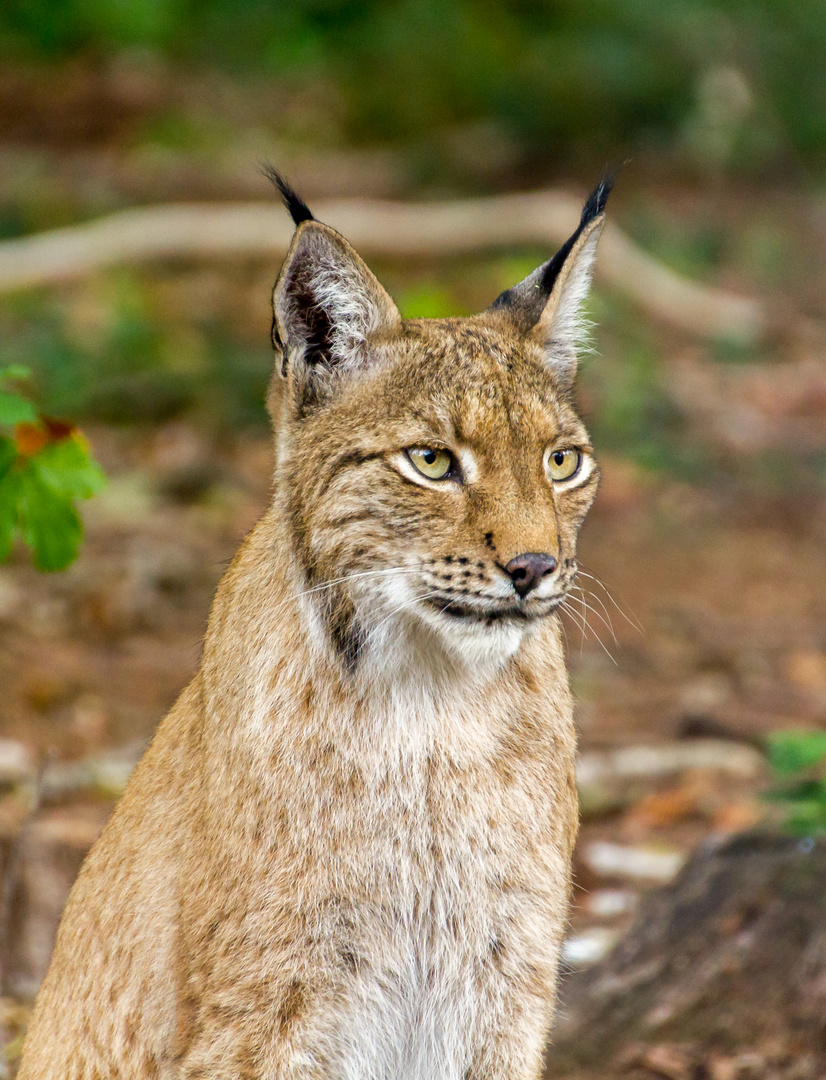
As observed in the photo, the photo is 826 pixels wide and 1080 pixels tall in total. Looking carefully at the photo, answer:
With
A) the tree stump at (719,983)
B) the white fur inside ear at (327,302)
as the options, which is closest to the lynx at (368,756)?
the white fur inside ear at (327,302)

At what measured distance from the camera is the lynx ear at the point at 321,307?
3646mm

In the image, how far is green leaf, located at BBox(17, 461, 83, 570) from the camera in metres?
4.11

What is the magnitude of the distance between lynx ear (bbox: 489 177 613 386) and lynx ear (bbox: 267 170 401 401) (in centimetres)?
42

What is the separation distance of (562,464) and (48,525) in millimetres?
1438

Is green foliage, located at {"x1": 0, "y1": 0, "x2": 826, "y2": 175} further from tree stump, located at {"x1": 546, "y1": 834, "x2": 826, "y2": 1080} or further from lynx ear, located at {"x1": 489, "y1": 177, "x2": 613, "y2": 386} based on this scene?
lynx ear, located at {"x1": 489, "y1": 177, "x2": 613, "y2": 386}

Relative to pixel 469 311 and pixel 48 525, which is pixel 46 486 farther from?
pixel 469 311

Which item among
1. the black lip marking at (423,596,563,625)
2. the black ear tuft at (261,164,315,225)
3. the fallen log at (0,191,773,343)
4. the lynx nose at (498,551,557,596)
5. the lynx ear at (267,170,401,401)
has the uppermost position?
the fallen log at (0,191,773,343)

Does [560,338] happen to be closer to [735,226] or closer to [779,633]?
[779,633]

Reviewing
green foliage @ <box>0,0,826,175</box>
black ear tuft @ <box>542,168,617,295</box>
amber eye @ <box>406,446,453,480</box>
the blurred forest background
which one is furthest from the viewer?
green foliage @ <box>0,0,826,175</box>

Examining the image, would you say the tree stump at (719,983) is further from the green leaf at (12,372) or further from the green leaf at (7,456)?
the green leaf at (12,372)

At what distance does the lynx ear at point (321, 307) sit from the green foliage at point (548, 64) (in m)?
14.6

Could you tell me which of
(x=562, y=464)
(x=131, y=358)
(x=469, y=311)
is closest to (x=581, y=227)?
(x=562, y=464)

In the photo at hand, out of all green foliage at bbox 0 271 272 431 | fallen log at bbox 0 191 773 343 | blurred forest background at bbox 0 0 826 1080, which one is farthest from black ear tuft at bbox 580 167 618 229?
fallen log at bbox 0 191 773 343

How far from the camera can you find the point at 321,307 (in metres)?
3.76
